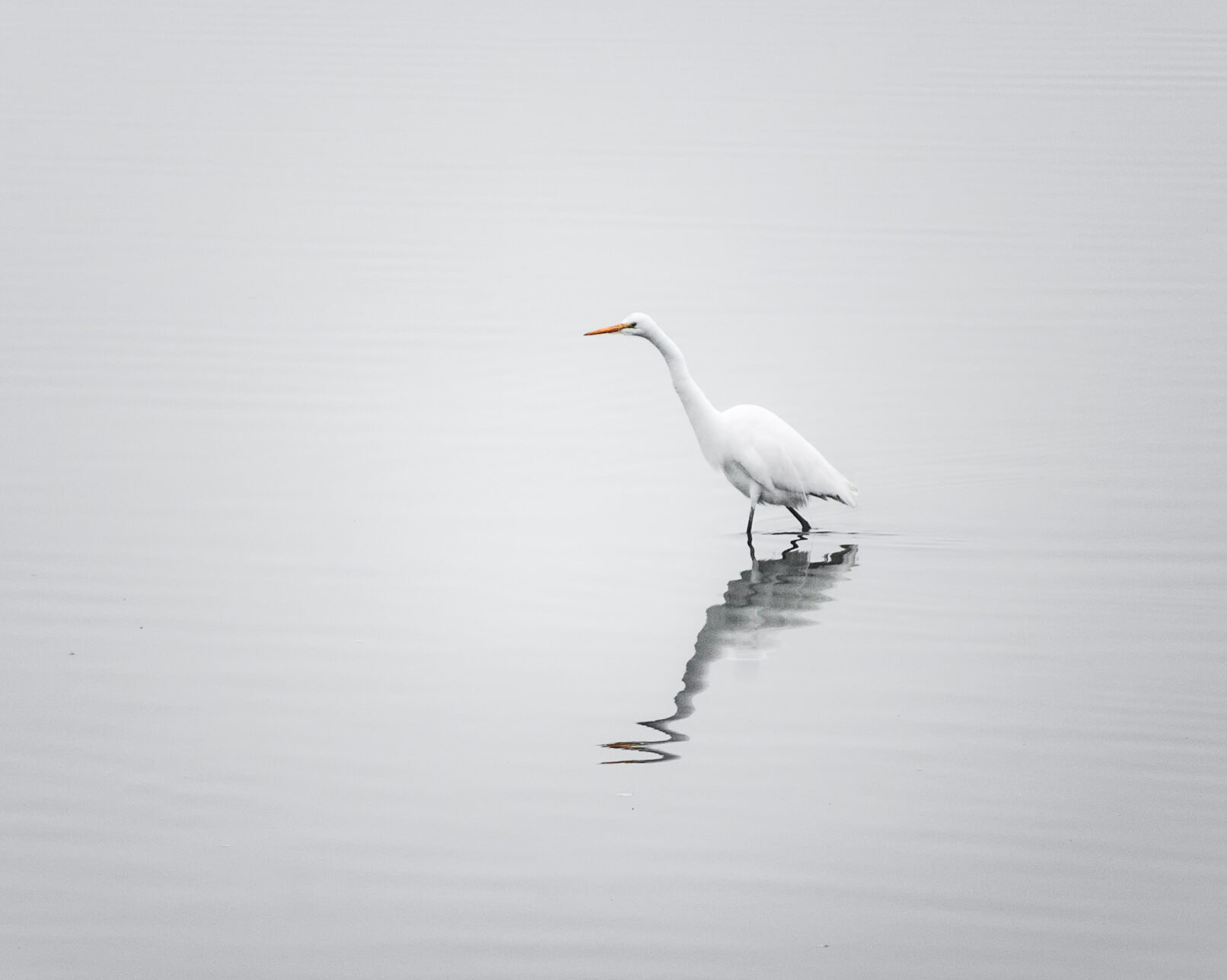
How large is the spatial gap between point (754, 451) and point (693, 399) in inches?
20.5

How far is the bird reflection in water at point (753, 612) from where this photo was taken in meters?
6.96

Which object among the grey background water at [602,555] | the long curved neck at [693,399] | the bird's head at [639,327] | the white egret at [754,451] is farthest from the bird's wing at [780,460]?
the bird's head at [639,327]

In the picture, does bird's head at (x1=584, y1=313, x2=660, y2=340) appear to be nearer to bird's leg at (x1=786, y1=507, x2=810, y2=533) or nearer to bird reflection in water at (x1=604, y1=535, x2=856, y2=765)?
bird's leg at (x1=786, y1=507, x2=810, y2=533)

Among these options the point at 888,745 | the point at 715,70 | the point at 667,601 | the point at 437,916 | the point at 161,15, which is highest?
the point at 161,15

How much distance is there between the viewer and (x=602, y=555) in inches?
369

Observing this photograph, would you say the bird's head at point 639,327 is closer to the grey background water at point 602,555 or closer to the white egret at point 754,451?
the white egret at point 754,451

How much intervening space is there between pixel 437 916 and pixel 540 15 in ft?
101

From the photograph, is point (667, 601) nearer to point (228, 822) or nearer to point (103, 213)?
point (228, 822)

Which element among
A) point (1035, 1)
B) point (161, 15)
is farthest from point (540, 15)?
point (1035, 1)

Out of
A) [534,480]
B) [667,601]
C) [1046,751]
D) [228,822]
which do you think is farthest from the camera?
[534,480]

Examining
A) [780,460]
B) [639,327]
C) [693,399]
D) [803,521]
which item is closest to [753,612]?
[780,460]

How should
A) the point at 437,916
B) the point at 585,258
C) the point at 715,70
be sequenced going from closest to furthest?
the point at 437,916
the point at 585,258
the point at 715,70

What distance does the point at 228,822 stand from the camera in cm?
610

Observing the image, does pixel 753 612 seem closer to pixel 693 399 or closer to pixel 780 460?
pixel 780 460
